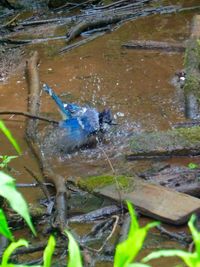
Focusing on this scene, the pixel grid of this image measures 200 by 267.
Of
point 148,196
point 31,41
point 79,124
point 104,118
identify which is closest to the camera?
point 148,196

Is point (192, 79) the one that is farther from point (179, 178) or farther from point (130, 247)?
point (130, 247)

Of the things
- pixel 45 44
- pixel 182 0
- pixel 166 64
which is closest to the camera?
pixel 166 64

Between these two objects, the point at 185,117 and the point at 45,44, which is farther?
the point at 45,44

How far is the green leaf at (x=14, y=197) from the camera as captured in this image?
3.74 feet

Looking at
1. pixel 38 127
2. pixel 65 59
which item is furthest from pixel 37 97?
pixel 65 59

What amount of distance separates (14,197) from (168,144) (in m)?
3.85

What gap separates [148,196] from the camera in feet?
13.0

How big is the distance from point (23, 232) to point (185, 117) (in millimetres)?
2369

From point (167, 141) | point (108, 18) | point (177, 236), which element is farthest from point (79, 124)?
point (108, 18)

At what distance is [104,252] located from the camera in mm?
3477

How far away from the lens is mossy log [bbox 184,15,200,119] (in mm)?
5633

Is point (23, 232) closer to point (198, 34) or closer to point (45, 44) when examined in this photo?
point (198, 34)

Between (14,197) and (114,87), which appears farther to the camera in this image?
(114,87)

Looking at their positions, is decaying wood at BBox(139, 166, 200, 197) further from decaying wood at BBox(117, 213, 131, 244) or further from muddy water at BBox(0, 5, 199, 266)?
decaying wood at BBox(117, 213, 131, 244)
